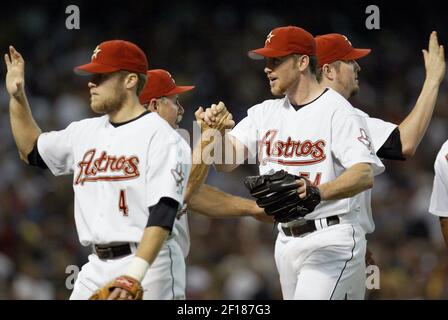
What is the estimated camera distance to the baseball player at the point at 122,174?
14.2 ft

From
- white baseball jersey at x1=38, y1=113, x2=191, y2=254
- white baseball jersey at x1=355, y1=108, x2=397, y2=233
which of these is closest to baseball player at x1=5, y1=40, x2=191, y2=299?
white baseball jersey at x1=38, y1=113, x2=191, y2=254

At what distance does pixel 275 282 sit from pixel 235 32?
143 inches

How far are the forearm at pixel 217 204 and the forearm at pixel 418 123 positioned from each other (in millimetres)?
792

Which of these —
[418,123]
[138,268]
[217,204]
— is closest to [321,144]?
[418,123]

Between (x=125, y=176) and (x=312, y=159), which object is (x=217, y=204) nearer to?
(x=312, y=159)

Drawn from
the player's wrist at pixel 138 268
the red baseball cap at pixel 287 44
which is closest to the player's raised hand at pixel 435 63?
the red baseball cap at pixel 287 44

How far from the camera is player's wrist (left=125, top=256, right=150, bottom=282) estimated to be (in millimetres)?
Answer: 4055

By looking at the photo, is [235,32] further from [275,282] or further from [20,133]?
[20,133]

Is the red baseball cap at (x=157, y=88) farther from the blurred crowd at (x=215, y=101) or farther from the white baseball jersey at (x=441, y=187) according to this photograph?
the blurred crowd at (x=215, y=101)

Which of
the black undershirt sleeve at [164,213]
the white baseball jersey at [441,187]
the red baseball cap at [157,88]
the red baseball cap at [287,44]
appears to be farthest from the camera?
the red baseball cap at [157,88]

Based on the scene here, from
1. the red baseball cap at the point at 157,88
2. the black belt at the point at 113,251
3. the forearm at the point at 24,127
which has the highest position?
the red baseball cap at the point at 157,88

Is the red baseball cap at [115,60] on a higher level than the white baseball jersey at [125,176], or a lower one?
higher

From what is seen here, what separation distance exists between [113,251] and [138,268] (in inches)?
14.3

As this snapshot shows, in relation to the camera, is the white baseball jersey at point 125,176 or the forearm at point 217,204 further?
the forearm at point 217,204
